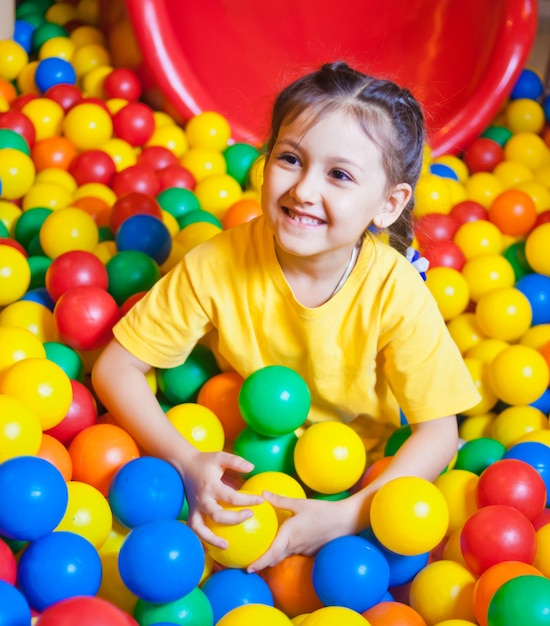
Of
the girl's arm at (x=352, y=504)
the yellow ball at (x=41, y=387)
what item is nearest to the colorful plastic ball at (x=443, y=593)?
the girl's arm at (x=352, y=504)

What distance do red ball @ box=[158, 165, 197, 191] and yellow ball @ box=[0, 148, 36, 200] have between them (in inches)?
11.6

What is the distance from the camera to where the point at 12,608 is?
2.80 ft

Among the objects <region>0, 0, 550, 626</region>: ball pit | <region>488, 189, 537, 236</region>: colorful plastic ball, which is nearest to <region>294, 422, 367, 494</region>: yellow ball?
<region>0, 0, 550, 626</region>: ball pit

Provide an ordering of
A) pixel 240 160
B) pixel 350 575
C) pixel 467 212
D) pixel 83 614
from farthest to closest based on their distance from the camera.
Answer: pixel 240 160
pixel 467 212
pixel 350 575
pixel 83 614

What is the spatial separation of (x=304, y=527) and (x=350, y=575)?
10cm

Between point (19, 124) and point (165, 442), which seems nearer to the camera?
point (165, 442)

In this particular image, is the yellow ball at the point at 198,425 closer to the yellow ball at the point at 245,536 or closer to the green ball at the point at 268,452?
the green ball at the point at 268,452

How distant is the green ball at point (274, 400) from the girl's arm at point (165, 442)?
9 cm

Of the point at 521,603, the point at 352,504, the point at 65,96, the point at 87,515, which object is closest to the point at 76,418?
the point at 87,515

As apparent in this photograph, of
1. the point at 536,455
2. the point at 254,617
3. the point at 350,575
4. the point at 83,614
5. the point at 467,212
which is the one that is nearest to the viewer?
the point at 83,614

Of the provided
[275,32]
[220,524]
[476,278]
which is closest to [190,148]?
[275,32]

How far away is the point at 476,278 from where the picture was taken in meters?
1.73

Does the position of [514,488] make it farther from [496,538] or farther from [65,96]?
[65,96]

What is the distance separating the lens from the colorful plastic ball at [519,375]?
4.72ft
